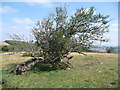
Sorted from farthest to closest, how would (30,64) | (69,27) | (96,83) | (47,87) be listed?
(69,27) → (30,64) → (96,83) → (47,87)

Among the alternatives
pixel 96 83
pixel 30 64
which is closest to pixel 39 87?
pixel 96 83

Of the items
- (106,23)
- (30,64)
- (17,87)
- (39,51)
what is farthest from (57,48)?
(17,87)

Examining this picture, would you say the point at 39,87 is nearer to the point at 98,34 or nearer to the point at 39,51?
the point at 39,51

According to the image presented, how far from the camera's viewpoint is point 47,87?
20.6ft

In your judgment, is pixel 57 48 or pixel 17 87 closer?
pixel 17 87

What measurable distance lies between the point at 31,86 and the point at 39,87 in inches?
16.0

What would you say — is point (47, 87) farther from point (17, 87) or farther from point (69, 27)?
point (69, 27)

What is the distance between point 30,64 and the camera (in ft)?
32.8

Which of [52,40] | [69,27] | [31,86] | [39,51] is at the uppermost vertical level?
[69,27]

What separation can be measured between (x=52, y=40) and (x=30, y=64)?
6.74 feet

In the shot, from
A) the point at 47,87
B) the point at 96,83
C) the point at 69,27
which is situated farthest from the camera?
the point at 69,27

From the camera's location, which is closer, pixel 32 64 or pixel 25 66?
pixel 25 66

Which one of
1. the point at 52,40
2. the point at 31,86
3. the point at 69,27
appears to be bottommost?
the point at 31,86

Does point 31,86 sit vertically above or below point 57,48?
below
